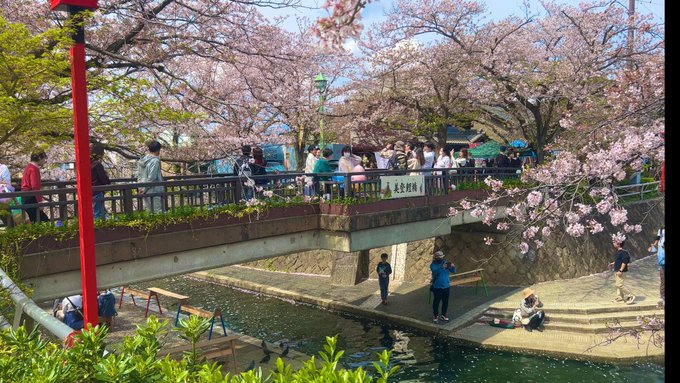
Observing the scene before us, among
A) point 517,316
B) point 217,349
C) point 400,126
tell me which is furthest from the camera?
point 400,126

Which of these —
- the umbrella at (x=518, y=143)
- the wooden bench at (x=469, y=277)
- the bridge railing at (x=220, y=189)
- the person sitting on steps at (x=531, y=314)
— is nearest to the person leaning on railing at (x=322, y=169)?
the bridge railing at (x=220, y=189)

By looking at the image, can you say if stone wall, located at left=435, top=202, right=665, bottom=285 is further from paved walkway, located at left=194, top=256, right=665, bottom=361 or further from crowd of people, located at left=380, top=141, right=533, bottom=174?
crowd of people, located at left=380, top=141, right=533, bottom=174

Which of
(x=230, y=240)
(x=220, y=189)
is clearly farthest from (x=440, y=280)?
(x=220, y=189)

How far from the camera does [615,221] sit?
8367 millimetres

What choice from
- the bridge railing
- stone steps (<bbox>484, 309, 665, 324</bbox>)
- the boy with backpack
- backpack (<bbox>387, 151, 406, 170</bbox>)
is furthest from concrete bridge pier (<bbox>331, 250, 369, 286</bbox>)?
the boy with backpack

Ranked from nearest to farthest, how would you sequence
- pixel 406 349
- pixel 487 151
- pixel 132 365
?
pixel 132 365
pixel 406 349
pixel 487 151

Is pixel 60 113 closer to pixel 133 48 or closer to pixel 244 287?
pixel 133 48

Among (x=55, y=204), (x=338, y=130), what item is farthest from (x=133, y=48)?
(x=338, y=130)

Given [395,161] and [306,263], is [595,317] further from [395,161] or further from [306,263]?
[306,263]

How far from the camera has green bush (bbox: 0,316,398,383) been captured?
278cm

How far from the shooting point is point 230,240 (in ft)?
35.7

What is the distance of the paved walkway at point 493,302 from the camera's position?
13156 millimetres

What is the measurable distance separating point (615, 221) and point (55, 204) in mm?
9180

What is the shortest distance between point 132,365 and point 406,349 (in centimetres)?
1159
